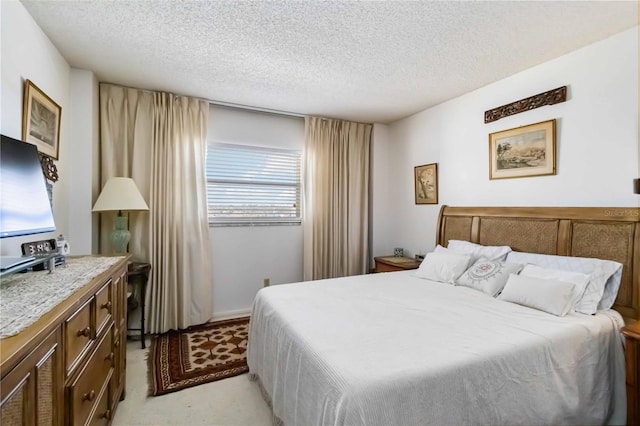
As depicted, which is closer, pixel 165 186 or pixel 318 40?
pixel 318 40

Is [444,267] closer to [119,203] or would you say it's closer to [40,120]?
[119,203]

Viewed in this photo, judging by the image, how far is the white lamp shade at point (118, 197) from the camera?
259cm

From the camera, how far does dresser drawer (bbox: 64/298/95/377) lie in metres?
1.09

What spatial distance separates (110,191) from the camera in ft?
8.70

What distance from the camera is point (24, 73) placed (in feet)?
6.05

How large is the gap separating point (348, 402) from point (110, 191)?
2690mm

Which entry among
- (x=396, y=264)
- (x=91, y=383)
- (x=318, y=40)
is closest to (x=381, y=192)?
(x=396, y=264)

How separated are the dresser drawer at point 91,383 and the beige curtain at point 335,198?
2.46 meters

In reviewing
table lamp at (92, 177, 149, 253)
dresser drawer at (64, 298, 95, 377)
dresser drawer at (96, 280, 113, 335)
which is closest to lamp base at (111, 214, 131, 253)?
table lamp at (92, 177, 149, 253)

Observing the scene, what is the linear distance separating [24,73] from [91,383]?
6.28ft

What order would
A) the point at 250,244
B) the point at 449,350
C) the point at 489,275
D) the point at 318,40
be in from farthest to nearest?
the point at 250,244, the point at 489,275, the point at 318,40, the point at 449,350

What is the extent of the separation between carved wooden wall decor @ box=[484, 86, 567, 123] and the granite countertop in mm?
3356

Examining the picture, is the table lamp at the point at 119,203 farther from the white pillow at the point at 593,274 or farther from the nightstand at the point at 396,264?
the white pillow at the point at 593,274

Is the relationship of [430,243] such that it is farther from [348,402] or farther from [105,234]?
[105,234]
